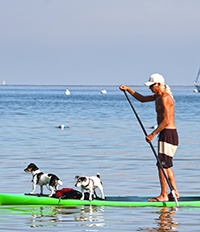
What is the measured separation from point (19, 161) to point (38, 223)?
8.37 metres

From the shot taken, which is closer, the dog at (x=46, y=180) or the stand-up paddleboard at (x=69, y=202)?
the stand-up paddleboard at (x=69, y=202)

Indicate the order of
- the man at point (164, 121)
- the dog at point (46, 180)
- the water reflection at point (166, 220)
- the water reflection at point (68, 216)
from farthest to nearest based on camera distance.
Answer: the dog at point (46, 180)
the man at point (164, 121)
the water reflection at point (68, 216)
the water reflection at point (166, 220)

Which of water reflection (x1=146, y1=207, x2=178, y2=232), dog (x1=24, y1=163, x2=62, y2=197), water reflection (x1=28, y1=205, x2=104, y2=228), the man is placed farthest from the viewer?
dog (x1=24, y1=163, x2=62, y2=197)

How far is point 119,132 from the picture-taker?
33.9 m

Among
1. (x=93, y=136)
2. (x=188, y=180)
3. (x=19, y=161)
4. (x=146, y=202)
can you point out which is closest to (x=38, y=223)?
(x=146, y=202)

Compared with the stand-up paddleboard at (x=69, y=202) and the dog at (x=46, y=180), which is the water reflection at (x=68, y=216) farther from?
the dog at (x=46, y=180)

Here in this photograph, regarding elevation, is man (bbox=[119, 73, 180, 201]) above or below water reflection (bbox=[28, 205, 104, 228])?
above

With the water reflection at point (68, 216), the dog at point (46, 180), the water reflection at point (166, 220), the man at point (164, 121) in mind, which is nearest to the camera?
the water reflection at point (166, 220)

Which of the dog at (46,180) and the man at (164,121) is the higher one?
the man at (164,121)
